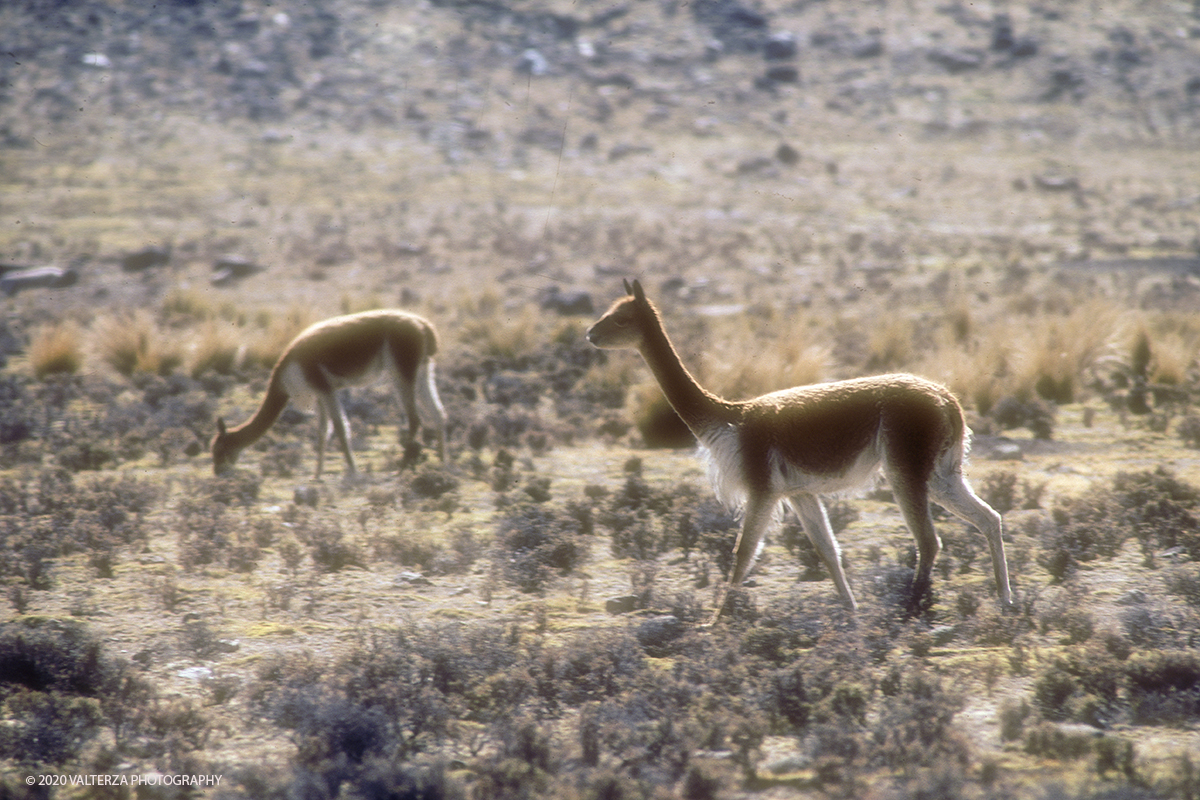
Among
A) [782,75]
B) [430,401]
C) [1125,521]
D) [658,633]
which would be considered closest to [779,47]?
[782,75]

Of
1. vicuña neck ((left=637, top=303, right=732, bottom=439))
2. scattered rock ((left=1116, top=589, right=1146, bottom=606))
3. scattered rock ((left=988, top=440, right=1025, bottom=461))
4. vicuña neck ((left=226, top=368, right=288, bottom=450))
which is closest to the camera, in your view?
vicuña neck ((left=637, top=303, right=732, bottom=439))

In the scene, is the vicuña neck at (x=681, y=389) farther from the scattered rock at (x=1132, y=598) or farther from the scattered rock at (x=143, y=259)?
the scattered rock at (x=143, y=259)

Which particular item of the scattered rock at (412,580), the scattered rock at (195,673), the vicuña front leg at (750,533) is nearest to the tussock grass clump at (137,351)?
the scattered rock at (412,580)

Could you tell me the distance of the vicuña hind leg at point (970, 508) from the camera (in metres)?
5.71

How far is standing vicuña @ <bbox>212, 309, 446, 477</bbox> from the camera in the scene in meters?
8.97

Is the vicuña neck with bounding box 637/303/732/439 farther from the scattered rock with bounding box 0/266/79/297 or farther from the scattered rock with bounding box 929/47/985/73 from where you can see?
the scattered rock with bounding box 929/47/985/73

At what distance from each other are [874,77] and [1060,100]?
6.28 metres

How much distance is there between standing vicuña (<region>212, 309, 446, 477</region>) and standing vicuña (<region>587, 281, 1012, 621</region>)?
3.94 meters

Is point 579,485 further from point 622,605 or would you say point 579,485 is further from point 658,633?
point 658,633

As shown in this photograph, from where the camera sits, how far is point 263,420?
361 inches

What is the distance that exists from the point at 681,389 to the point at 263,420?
483 cm

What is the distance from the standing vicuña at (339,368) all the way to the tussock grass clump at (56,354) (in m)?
5.33

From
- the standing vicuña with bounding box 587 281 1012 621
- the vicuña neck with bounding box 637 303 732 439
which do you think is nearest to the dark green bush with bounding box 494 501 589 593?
the standing vicuña with bounding box 587 281 1012 621

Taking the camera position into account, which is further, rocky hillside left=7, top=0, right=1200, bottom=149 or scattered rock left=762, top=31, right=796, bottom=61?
scattered rock left=762, top=31, right=796, bottom=61
